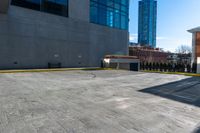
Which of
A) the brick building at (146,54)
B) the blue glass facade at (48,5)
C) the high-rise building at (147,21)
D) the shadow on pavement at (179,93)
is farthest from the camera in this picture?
the high-rise building at (147,21)

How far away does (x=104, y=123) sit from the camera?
11.6ft

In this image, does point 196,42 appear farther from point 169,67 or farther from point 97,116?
point 97,116

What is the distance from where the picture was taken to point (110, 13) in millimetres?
27625

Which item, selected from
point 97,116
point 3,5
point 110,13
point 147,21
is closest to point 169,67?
point 110,13

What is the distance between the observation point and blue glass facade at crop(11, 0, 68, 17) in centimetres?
1873

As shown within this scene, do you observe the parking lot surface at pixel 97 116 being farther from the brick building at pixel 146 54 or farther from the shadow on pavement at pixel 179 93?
the brick building at pixel 146 54

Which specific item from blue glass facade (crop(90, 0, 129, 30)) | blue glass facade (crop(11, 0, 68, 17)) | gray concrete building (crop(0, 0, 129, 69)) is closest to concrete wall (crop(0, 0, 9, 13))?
gray concrete building (crop(0, 0, 129, 69))

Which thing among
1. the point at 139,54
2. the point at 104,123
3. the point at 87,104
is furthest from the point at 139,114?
the point at 139,54

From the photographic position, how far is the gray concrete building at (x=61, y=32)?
18.0 meters

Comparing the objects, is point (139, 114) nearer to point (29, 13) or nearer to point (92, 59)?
point (29, 13)

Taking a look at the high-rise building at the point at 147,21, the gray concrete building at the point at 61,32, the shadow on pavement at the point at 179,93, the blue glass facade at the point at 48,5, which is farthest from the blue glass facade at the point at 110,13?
the high-rise building at the point at 147,21

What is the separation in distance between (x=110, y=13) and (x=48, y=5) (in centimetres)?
1097

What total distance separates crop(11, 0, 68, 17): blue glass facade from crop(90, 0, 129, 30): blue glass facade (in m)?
Result: 4.87

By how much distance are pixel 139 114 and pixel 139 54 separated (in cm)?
7253
